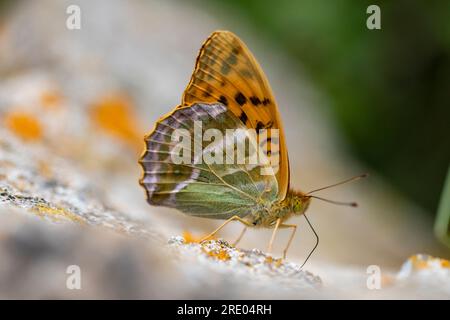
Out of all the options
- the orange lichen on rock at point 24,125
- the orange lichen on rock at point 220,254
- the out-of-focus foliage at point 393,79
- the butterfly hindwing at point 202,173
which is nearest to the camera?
the orange lichen on rock at point 220,254

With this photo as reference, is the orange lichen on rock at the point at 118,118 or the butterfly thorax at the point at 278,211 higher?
the orange lichen on rock at the point at 118,118

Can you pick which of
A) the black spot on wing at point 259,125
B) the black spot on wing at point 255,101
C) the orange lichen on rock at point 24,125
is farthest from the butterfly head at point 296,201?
the orange lichen on rock at point 24,125

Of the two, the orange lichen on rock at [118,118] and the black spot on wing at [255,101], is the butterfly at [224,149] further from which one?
the orange lichen on rock at [118,118]

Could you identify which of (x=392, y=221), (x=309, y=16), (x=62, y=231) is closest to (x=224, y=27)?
(x=309, y=16)

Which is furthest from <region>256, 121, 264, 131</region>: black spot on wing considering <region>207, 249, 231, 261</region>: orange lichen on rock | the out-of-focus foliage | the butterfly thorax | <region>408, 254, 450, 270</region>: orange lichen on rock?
the out-of-focus foliage

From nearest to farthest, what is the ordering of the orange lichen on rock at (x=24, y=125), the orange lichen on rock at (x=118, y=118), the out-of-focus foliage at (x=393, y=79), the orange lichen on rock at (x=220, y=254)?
1. the orange lichen on rock at (x=220, y=254)
2. the orange lichen on rock at (x=24, y=125)
3. the orange lichen on rock at (x=118, y=118)
4. the out-of-focus foliage at (x=393, y=79)

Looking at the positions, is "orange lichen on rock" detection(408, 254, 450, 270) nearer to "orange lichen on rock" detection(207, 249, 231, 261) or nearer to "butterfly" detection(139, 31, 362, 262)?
"butterfly" detection(139, 31, 362, 262)

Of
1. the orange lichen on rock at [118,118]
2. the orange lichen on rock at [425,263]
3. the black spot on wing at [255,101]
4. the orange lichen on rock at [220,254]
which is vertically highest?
the orange lichen on rock at [118,118]

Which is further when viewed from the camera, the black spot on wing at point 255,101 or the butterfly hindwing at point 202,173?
the black spot on wing at point 255,101
